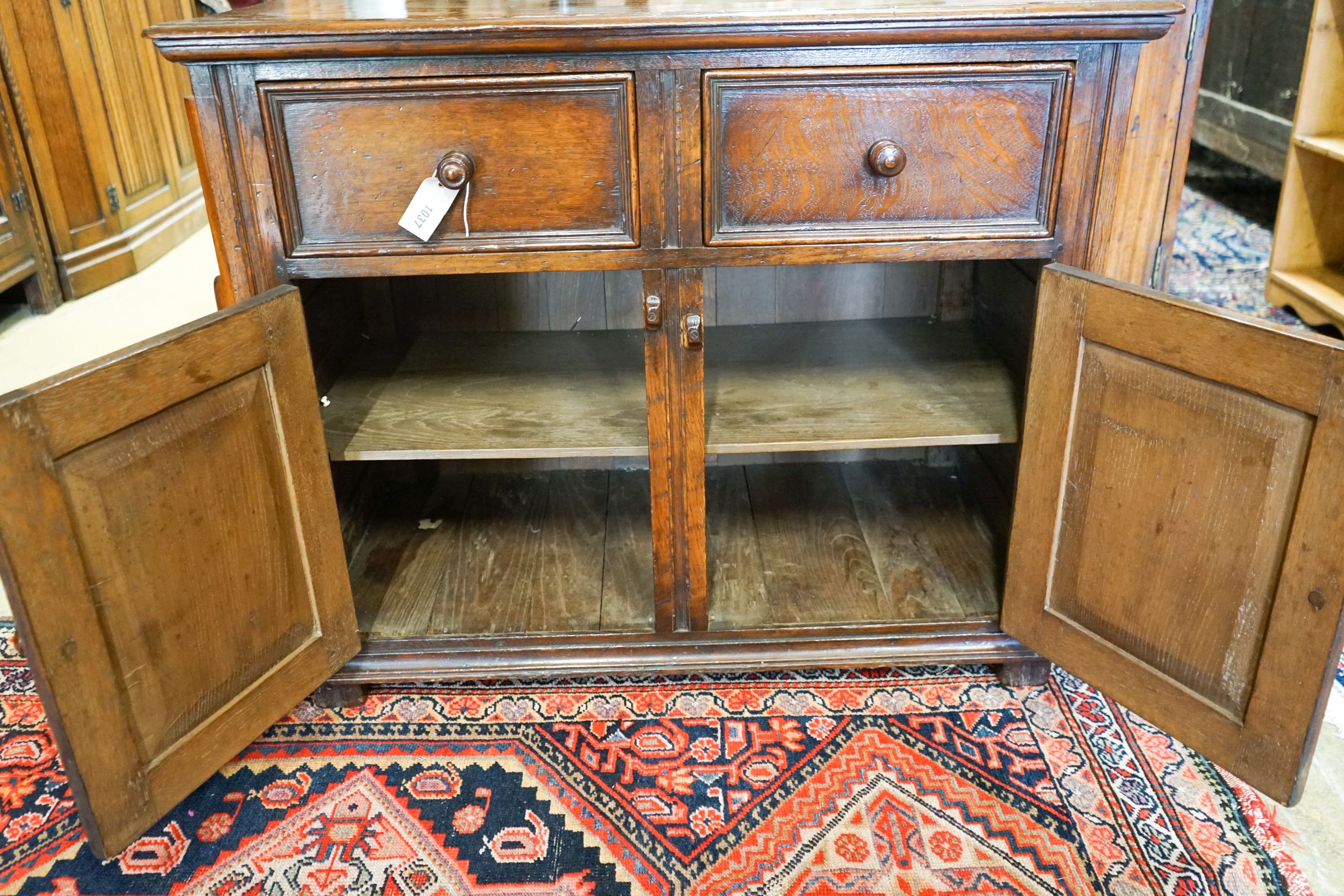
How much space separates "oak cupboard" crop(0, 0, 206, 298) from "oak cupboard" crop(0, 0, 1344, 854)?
2.18 meters

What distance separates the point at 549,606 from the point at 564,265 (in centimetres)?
61

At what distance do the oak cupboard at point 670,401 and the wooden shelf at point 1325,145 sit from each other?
1.78m

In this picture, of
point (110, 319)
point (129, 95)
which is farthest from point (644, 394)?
point (129, 95)

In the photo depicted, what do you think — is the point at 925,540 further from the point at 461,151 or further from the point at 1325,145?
the point at 1325,145

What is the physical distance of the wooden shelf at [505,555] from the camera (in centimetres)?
161

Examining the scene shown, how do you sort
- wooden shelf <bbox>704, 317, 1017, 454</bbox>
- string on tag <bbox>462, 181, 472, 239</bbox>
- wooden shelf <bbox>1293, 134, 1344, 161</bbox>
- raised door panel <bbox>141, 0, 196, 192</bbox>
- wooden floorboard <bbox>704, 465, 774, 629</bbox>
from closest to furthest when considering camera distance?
string on tag <bbox>462, 181, 472, 239</bbox> → wooden shelf <bbox>704, 317, 1017, 454</bbox> → wooden floorboard <bbox>704, 465, 774, 629</bbox> → wooden shelf <bbox>1293, 134, 1344, 161</bbox> → raised door panel <bbox>141, 0, 196, 192</bbox>

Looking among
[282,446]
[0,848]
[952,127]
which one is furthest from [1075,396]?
[0,848]

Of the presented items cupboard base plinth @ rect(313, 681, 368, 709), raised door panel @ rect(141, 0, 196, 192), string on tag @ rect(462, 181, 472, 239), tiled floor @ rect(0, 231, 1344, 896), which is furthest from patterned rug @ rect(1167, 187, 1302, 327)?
raised door panel @ rect(141, 0, 196, 192)

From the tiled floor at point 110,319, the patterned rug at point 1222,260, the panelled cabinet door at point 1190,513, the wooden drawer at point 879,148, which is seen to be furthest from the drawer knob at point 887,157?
the patterned rug at point 1222,260

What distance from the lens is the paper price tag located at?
124 cm

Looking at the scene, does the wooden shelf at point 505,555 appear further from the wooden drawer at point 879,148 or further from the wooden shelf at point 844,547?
the wooden drawer at point 879,148

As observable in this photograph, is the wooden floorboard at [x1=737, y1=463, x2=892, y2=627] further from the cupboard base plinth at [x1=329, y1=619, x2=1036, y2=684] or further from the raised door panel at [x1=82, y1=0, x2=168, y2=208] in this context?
the raised door panel at [x1=82, y1=0, x2=168, y2=208]

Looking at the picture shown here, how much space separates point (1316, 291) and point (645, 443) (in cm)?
232

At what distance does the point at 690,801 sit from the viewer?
137 cm
